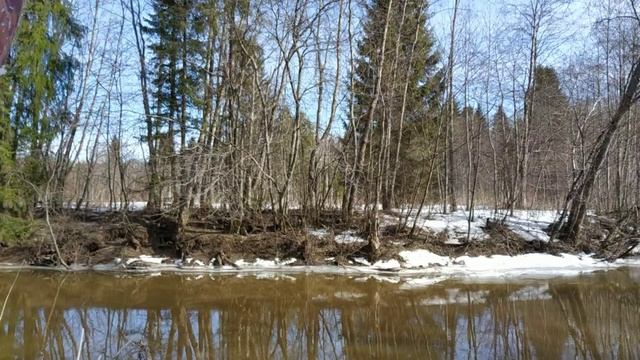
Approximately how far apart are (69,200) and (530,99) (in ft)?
65.7

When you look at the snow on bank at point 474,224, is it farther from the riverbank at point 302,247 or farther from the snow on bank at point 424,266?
the snow on bank at point 424,266

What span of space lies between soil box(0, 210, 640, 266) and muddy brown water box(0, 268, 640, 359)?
161cm

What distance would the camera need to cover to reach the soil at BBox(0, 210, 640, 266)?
50.3 feet

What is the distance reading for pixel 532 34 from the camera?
20906 millimetres

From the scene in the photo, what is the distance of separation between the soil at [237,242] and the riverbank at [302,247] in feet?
0.11

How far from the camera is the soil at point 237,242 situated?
604 inches

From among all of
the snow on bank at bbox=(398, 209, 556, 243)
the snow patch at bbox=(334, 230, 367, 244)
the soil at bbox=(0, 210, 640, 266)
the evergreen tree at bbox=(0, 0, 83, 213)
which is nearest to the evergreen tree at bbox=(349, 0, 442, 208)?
the snow on bank at bbox=(398, 209, 556, 243)

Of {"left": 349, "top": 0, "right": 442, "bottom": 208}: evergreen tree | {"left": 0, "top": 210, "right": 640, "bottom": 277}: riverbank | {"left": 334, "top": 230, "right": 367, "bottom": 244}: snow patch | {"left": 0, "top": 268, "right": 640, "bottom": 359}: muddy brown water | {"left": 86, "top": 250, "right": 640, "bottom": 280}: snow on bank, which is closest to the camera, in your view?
{"left": 0, "top": 268, "right": 640, "bottom": 359}: muddy brown water

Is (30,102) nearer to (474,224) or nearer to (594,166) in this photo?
(474,224)

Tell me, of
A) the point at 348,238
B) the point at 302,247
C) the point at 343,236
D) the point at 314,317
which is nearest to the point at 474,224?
the point at 348,238

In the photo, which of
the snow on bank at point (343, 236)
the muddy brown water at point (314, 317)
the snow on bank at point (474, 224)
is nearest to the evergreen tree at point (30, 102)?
the muddy brown water at point (314, 317)

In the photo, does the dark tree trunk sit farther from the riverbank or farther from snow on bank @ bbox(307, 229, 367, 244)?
snow on bank @ bbox(307, 229, 367, 244)

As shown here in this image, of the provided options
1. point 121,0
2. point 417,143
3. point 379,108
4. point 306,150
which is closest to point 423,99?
point 417,143

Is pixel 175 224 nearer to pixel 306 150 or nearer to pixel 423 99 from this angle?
pixel 306 150
